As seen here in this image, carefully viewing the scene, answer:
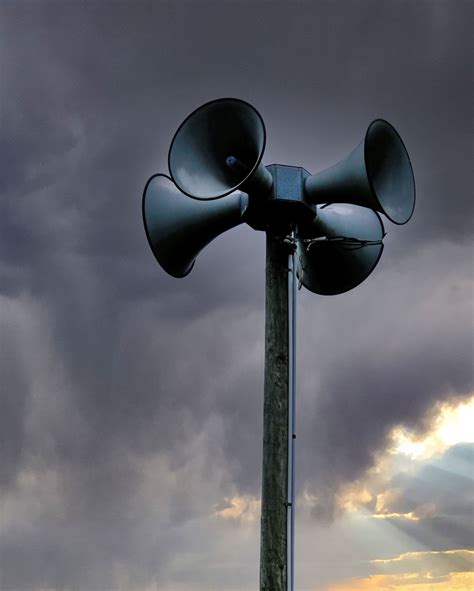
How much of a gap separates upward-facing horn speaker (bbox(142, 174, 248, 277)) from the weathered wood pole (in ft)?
2.37

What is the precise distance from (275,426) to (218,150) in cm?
231

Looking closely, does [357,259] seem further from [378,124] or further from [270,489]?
[270,489]

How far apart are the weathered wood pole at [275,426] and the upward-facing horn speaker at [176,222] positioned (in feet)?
2.37

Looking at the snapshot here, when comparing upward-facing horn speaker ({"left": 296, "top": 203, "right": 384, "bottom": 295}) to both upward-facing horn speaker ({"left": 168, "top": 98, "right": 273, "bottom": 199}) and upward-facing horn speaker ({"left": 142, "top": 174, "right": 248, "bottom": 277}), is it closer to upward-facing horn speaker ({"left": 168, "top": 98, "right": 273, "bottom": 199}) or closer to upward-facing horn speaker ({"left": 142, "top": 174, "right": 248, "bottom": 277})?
upward-facing horn speaker ({"left": 142, "top": 174, "right": 248, "bottom": 277})

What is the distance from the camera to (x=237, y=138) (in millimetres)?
6781

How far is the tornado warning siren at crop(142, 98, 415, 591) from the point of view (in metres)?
6.49

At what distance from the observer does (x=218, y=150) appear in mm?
6824

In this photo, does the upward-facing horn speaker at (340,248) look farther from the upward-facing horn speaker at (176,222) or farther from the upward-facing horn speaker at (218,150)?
the upward-facing horn speaker at (218,150)

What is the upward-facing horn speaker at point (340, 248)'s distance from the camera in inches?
301

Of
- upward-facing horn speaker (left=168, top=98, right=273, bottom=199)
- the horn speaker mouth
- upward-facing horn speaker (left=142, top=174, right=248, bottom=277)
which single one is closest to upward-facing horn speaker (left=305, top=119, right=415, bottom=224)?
the horn speaker mouth

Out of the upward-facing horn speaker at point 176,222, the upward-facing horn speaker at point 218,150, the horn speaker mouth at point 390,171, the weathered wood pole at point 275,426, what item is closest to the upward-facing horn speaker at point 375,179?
the horn speaker mouth at point 390,171

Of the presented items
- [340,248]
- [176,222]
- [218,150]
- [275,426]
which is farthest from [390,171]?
[275,426]

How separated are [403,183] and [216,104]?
179 centimetres

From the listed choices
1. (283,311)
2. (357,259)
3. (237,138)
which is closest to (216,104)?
(237,138)
